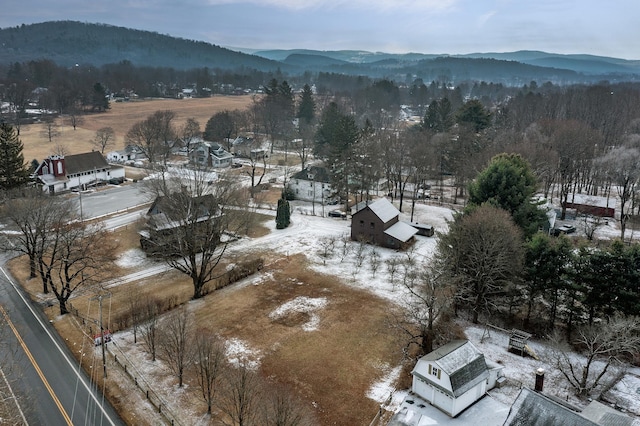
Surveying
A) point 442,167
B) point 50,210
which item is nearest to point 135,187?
point 50,210

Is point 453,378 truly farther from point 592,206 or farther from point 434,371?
point 592,206

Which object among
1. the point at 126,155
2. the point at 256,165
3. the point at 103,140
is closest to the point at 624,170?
the point at 256,165

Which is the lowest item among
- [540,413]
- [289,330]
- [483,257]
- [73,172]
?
[289,330]

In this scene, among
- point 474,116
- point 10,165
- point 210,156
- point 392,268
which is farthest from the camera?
point 210,156

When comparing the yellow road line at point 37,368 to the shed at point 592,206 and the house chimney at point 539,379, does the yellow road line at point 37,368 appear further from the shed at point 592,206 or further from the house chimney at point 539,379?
the shed at point 592,206

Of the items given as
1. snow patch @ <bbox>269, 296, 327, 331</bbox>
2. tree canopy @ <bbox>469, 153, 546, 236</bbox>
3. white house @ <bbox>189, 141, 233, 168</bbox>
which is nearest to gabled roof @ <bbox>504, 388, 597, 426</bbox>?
snow patch @ <bbox>269, 296, 327, 331</bbox>

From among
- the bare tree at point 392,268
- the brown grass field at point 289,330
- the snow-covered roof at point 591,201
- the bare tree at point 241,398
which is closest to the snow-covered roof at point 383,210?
the bare tree at point 392,268

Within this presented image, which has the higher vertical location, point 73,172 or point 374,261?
point 73,172
